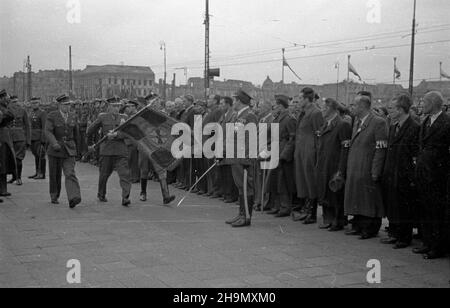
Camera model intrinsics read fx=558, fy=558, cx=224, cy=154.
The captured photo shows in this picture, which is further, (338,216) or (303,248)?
(338,216)

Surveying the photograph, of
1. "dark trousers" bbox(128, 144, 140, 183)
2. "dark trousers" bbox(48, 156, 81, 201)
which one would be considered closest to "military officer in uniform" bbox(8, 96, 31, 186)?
"dark trousers" bbox(128, 144, 140, 183)

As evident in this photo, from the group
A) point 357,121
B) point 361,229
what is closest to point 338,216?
point 361,229

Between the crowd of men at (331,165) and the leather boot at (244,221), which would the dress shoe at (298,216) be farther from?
the leather boot at (244,221)

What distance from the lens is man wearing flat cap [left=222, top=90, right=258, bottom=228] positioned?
8914 mm

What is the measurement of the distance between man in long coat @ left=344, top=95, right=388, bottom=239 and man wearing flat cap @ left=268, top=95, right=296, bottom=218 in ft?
5.60

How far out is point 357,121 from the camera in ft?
27.4

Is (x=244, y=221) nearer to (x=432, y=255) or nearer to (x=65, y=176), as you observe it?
(x=432, y=255)

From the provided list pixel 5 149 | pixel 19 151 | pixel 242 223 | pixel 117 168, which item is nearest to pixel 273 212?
pixel 242 223

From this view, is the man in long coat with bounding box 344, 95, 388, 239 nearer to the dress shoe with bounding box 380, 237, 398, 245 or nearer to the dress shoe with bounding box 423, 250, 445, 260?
the dress shoe with bounding box 380, 237, 398, 245

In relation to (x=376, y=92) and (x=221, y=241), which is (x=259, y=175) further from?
(x=376, y=92)

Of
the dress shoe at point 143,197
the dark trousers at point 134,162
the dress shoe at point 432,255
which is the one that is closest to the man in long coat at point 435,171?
the dress shoe at point 432,255

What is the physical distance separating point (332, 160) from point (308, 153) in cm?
68
